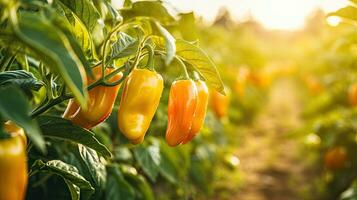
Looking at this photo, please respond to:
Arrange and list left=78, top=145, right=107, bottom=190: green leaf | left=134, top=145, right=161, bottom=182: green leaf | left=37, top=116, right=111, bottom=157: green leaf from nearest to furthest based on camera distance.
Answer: left=37, top=116, right=111, bottom=157: green leaf → left=78, top=145, right=107, bottom=190: green leaf → left=134, top=145, right=161, bottom=182: green leaf

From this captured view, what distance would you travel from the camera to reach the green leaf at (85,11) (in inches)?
51.4

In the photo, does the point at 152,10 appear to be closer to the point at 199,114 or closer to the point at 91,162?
the point at 199,114

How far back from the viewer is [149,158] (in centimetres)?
241

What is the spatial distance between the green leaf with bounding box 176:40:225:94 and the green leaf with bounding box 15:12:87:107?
436mm

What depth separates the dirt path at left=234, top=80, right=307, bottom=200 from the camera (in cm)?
495

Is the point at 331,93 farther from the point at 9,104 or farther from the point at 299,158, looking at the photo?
the point at 9,104

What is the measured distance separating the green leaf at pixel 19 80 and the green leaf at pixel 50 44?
1.39ft

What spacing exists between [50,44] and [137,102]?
1.40 feet

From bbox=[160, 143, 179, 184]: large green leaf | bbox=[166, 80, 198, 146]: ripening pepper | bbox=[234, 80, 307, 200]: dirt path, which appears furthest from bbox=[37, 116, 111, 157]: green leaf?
bbox=[234, 80, 307, 200]: dirt path

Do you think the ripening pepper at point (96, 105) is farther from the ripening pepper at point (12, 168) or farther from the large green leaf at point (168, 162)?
the large green leaf at point (168, 162)

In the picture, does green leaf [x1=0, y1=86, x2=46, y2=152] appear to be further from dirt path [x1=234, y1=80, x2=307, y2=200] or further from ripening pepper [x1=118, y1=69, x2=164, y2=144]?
dirt path [x1=234, y1=80, x2=307, y2=200]

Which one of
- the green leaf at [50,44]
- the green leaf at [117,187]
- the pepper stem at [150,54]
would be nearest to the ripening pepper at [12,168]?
the green leaf at [50,44]

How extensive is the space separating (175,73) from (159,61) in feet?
1.56

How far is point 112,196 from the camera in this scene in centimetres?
204
